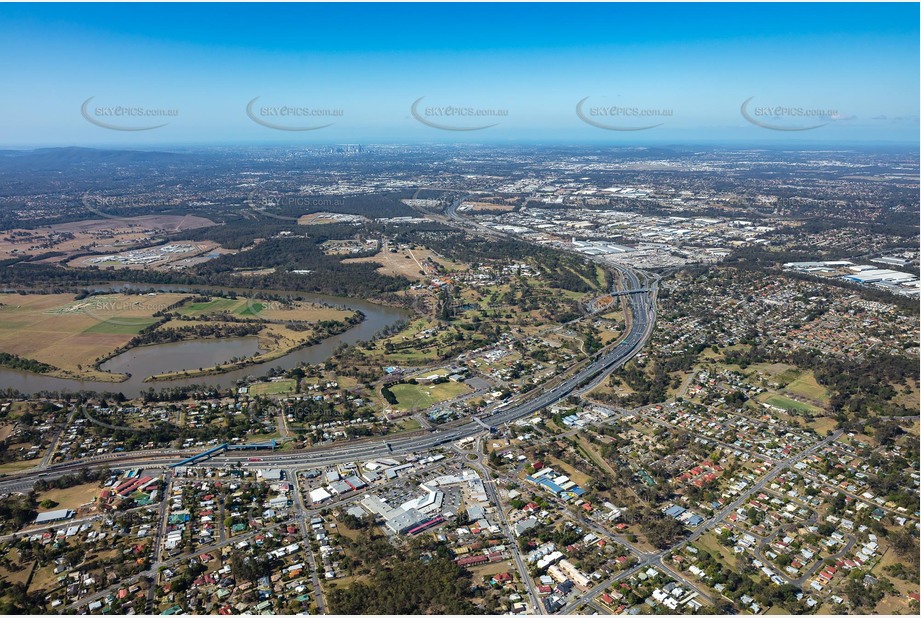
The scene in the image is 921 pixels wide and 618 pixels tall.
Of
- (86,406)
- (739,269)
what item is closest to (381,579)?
(86,406)

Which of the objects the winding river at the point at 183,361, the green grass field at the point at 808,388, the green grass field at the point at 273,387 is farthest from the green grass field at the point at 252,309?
the green grass field at the point at 808,388

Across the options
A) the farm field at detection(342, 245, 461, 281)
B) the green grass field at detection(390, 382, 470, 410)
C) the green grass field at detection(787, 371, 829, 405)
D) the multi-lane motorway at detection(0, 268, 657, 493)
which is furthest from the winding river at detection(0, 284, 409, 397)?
the green grass field at detection(787, 371, 829, 405)

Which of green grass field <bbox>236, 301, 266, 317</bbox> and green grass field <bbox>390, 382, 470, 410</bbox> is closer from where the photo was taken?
green grass field <bbox>390, 382, 470, 410</bbox>

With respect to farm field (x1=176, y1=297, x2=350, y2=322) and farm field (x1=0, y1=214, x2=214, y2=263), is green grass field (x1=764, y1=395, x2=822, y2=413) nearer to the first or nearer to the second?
farm field (x1=176, y1=297, x2=350, y2=322)

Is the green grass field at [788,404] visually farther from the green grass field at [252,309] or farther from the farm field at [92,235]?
the farm field at [92,235]

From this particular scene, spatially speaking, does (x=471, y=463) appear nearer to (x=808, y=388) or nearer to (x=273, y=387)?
(x=273, y=387)

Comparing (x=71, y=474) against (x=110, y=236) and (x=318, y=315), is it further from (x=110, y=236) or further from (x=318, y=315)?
(x=110, y=236)

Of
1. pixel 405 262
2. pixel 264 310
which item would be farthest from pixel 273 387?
pixel 405 262
